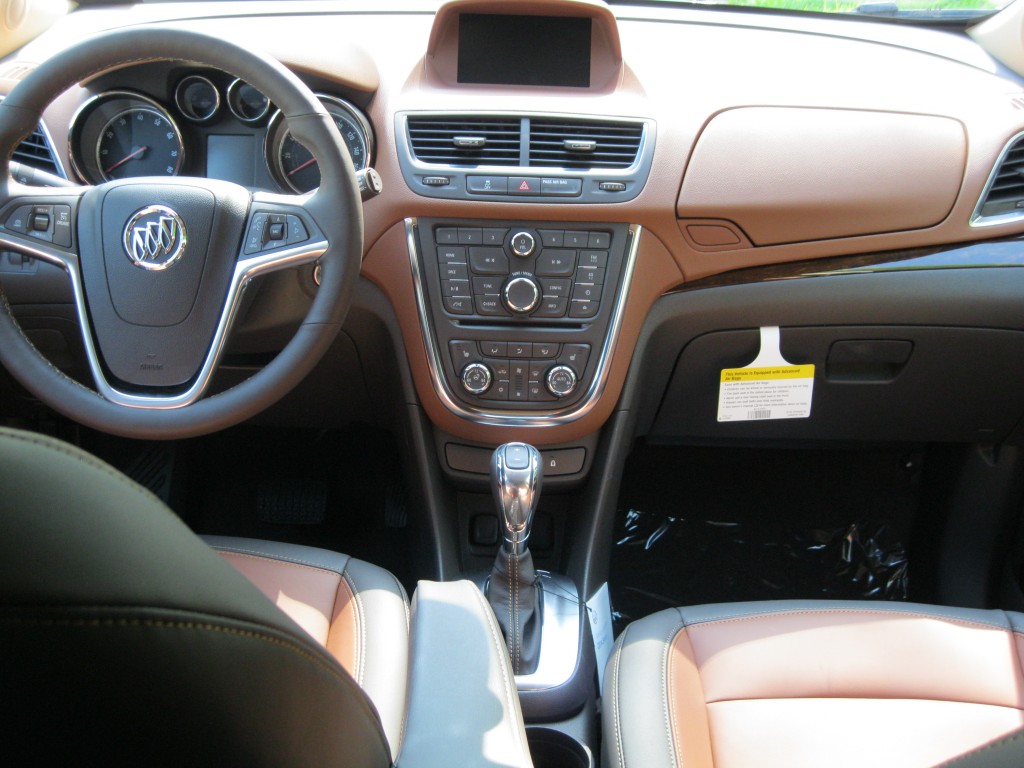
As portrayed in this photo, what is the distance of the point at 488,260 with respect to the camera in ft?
4.39

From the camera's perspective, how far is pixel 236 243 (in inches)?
43.7

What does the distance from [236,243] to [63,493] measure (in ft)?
2.55

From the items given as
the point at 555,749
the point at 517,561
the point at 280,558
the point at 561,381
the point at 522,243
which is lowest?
the point at 555,749

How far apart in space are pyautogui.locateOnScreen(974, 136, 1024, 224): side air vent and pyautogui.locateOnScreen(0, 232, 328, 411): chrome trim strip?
100 cm

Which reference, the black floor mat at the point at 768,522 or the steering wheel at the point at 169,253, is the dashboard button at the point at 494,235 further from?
the black floor mat at the point at 768,522

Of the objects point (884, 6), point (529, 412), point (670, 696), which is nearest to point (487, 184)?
point (529, 412)

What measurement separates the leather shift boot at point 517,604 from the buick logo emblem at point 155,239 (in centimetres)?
64

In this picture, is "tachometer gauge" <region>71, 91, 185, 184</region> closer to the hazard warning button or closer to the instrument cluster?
the instrument cluster

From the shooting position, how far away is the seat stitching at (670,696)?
37.1 inches

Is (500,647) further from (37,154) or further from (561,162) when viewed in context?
(37,154)

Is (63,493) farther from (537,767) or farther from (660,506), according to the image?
(660,506)

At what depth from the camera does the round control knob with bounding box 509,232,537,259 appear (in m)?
1.32

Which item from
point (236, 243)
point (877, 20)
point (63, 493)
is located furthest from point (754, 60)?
point (63, 493)

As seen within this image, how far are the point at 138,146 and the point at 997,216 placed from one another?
131 centimetres
